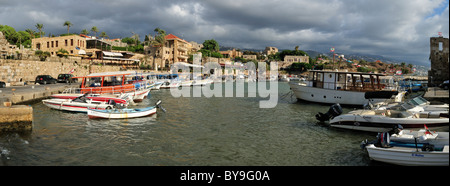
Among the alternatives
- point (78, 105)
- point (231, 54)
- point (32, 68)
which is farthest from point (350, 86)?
point (231, 54)

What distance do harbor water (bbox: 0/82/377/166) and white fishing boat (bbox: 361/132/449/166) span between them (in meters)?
0.69

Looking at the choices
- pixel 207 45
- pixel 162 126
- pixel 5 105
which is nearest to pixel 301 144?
pixel 162 126

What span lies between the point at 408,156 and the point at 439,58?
40957 millimetres

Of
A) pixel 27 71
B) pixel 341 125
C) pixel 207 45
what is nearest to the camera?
pixel 341 125

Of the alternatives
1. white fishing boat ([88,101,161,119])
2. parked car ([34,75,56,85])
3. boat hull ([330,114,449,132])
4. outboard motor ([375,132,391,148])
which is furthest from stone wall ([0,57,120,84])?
outboard motor ([375,132,391,148])

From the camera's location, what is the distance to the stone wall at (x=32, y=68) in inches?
1241

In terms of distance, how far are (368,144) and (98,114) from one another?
50.7ft

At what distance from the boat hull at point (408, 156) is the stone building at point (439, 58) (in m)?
40.0

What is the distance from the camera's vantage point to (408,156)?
9.12 meters

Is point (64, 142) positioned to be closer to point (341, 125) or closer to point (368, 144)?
point (368, 144)

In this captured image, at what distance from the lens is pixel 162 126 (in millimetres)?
16484

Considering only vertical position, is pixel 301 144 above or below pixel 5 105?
below

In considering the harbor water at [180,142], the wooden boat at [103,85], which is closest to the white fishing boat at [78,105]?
the harbor water at [180,142]
